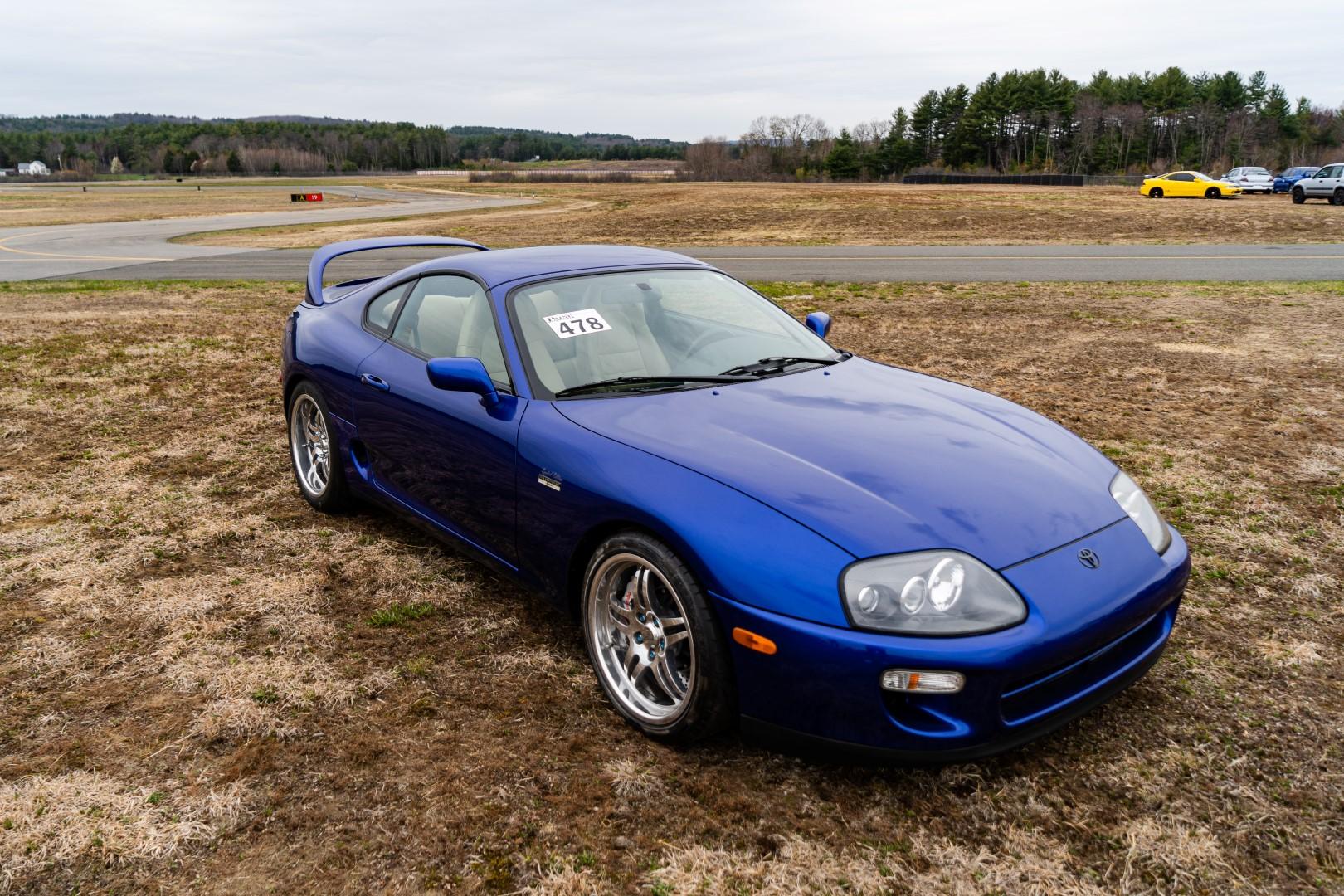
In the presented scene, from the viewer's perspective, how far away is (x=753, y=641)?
244 cm

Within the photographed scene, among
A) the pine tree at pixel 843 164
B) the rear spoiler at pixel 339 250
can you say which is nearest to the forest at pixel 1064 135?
the pine tree at pixel 843 164

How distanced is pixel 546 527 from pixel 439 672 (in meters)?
0.71

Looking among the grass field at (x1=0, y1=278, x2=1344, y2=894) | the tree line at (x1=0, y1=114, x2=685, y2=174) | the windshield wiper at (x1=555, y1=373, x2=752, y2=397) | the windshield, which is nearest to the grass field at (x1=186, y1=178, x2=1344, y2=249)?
the grass field at (x1=0, y1=278, x2=1344, y2=894)

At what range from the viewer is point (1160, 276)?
583 inches

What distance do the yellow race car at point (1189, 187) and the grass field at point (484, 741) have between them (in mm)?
40393

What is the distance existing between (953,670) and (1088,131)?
119439mm

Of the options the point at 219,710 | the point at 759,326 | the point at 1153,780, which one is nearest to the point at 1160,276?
the point at 759,326

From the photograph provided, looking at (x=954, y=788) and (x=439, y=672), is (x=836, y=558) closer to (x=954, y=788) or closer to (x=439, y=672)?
(x=954, y=788)

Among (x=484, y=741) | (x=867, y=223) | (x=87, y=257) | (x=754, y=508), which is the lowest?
(x=484, y=741)

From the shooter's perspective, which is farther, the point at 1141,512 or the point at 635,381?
the point at 635,381

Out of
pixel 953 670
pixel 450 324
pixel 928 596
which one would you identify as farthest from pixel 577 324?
pixel 953 670

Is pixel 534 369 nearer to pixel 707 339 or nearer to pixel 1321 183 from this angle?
pixel 707 339

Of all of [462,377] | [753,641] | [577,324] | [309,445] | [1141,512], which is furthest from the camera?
[309,445]

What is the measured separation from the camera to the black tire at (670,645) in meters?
2.54
